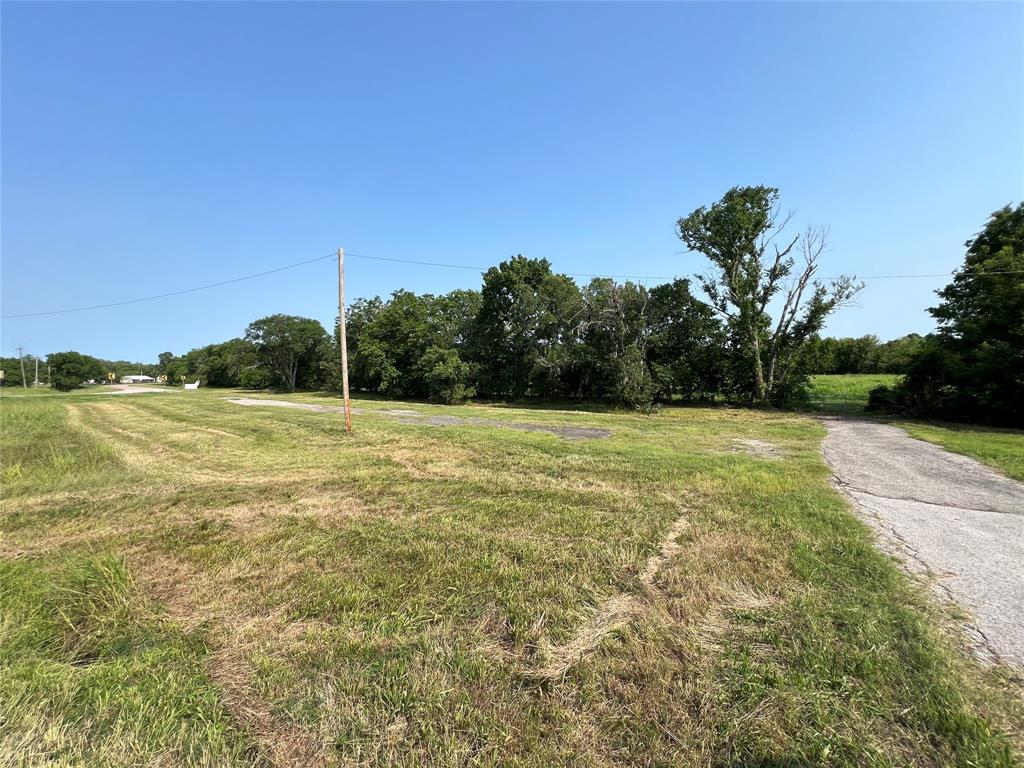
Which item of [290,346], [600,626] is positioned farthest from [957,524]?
[290,346]

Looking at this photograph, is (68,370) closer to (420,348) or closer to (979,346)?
(420,348)

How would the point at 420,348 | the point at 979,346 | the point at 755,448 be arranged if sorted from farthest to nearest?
1. the point at 420,348
2. the point at 979,346
3. the point at 755,448

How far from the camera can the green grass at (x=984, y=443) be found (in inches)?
312

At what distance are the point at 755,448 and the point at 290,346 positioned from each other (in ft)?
178

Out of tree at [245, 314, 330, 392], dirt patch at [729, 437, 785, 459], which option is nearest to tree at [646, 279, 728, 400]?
dirt patch at [729, 437, 785, 459]

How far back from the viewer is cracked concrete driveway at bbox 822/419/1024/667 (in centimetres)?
289

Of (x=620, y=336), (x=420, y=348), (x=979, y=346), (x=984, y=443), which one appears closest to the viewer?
(x=984, y=443)

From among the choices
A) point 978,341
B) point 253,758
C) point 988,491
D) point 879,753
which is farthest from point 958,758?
point 978,341

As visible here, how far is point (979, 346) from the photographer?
→ 16078 millimetres

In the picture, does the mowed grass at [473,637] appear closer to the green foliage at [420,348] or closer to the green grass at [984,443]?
the green grass at [984,443]

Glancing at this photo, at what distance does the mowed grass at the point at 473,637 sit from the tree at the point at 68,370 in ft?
290

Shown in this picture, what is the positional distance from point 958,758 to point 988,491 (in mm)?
6938

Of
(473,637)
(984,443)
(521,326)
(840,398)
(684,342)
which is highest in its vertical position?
(521,326)

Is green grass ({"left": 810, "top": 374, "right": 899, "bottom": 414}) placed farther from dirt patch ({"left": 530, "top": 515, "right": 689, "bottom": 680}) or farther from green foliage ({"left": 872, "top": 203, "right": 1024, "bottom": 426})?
dirt patch ({"left": 530, "top": 515, "right": 689, "bottom": 680})
